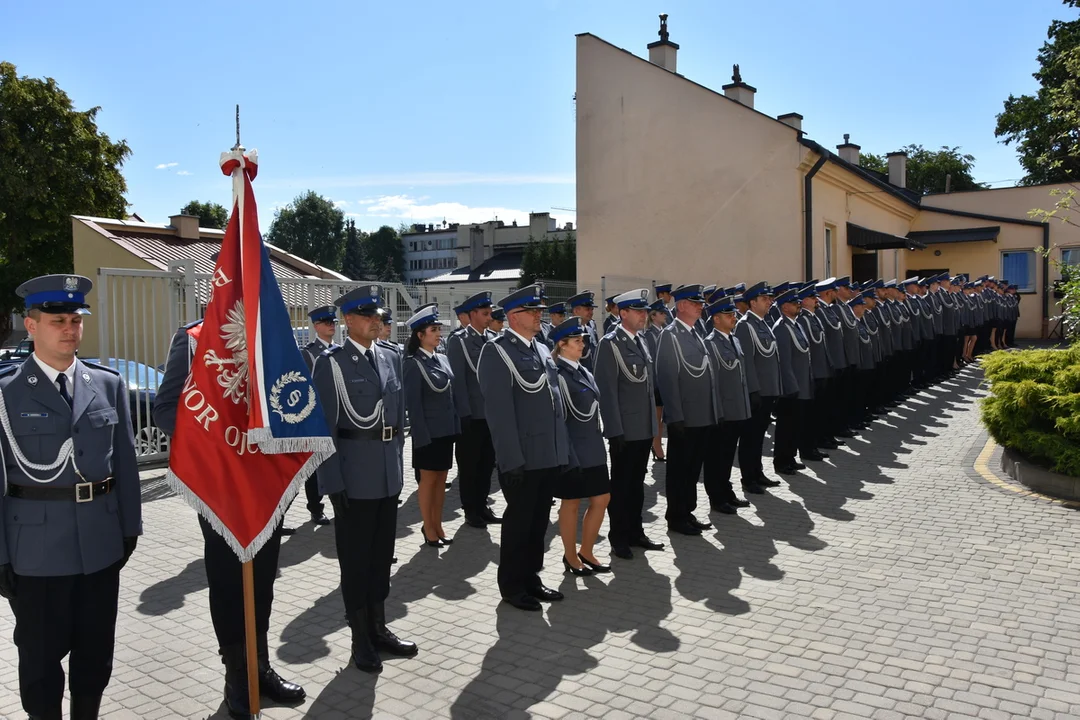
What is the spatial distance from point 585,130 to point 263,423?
2074cm

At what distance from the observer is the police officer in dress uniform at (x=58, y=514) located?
3.57m

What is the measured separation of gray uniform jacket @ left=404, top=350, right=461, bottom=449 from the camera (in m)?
7.38

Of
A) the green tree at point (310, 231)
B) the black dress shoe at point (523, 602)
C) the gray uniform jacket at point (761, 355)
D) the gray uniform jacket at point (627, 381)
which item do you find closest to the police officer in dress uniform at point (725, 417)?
the gray uniform jacket at point (761, 355)

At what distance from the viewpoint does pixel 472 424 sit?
26.8 feet

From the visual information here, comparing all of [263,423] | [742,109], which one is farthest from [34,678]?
[742,109]

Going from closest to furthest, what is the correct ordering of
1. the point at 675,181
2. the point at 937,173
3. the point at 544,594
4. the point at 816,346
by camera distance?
the point at 544,594, the point at 816,346, the point at 675,181, the point at 937,173

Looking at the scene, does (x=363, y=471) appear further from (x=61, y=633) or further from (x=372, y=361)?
(x=61, y=633)

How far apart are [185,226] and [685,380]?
19283 mm

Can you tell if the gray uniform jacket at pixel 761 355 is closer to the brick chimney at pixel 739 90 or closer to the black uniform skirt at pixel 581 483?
the black uniform skirt at pixel 581 483

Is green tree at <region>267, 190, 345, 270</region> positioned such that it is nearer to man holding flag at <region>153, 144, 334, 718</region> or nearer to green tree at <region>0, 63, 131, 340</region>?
green tree at <region>0, 63, 131, 340</region>

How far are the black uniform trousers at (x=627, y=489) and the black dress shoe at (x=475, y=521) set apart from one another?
1419 mm

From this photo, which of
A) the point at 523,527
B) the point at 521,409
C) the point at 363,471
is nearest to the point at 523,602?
the point at 523,527

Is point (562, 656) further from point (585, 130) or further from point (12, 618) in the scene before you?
point (585, 130)

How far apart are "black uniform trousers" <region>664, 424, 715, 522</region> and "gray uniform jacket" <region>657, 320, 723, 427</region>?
12 centimetres
